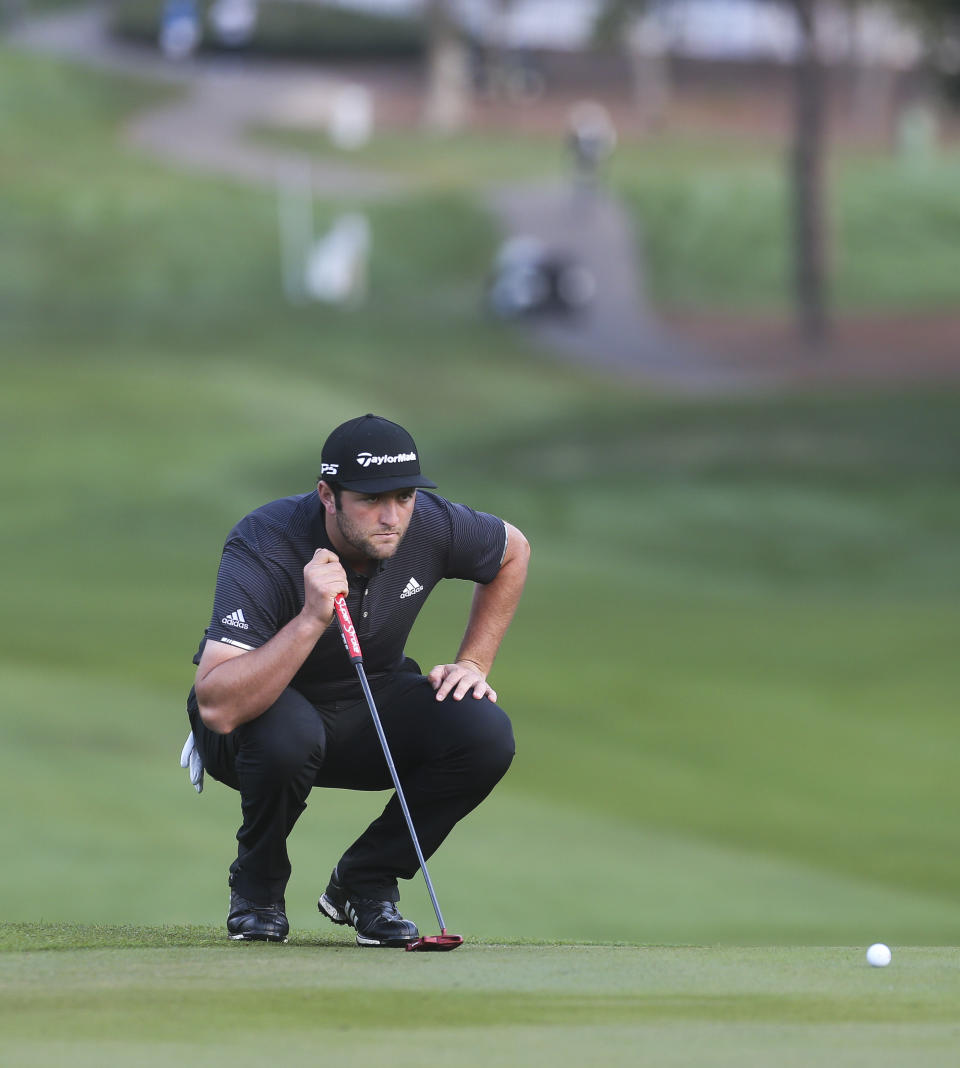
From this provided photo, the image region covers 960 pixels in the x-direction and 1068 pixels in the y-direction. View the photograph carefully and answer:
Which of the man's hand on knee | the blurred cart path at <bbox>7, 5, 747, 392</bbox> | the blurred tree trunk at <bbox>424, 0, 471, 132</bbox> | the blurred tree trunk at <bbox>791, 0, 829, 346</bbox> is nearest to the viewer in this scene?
the man's hand on knee

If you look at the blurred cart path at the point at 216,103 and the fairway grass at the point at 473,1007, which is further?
the blurred cart path at the point at 216,103

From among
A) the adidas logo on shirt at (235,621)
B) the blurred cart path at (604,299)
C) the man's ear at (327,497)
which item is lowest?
the adidas logo on shirt at (235,621)

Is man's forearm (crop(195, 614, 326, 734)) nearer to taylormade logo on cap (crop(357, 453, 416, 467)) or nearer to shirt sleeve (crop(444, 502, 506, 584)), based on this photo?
taylormade logo on cap (crop(357, 453, 416, 467))

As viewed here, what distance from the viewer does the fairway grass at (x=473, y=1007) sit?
3.33m

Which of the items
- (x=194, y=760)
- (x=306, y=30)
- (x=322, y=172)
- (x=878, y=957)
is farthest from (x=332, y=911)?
(x=306, y=30)

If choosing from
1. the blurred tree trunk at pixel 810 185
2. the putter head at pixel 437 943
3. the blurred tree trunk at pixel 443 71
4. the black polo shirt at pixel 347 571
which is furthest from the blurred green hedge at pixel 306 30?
the putter head at pixel 437 943

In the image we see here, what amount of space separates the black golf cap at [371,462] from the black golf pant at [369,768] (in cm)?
57

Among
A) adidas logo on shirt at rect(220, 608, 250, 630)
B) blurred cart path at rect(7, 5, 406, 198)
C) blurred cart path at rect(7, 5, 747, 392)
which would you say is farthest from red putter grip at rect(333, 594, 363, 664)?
blurred cart path at rect(7, 5, 406, 198)

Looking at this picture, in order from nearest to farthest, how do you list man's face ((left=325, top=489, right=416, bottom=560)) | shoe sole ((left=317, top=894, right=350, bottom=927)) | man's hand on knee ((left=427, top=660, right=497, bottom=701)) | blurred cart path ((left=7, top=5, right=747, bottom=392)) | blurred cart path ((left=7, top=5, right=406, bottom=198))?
man's face ((left=325, top=489, right=416, bottom=560)) → man's hand on knee ((left=427, top=660, right=497, bottom=701)) → shoe sole ((left=317, top=894, right=350, bottom=927)) → blurred cart path ((left=7, top=5, right=747, bottom=392)) → blurred cart path ((left=7, top=5, right=406, bottom=198))

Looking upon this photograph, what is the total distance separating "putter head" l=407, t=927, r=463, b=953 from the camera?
4.73m

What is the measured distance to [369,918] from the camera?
5160mm

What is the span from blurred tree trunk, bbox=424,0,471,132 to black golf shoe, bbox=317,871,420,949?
4540 centimetres

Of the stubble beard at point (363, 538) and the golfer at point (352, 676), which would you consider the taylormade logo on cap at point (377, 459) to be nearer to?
the golfer at point (352, 676)

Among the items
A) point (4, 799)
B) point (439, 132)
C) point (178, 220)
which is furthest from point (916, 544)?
point (439, 132)
